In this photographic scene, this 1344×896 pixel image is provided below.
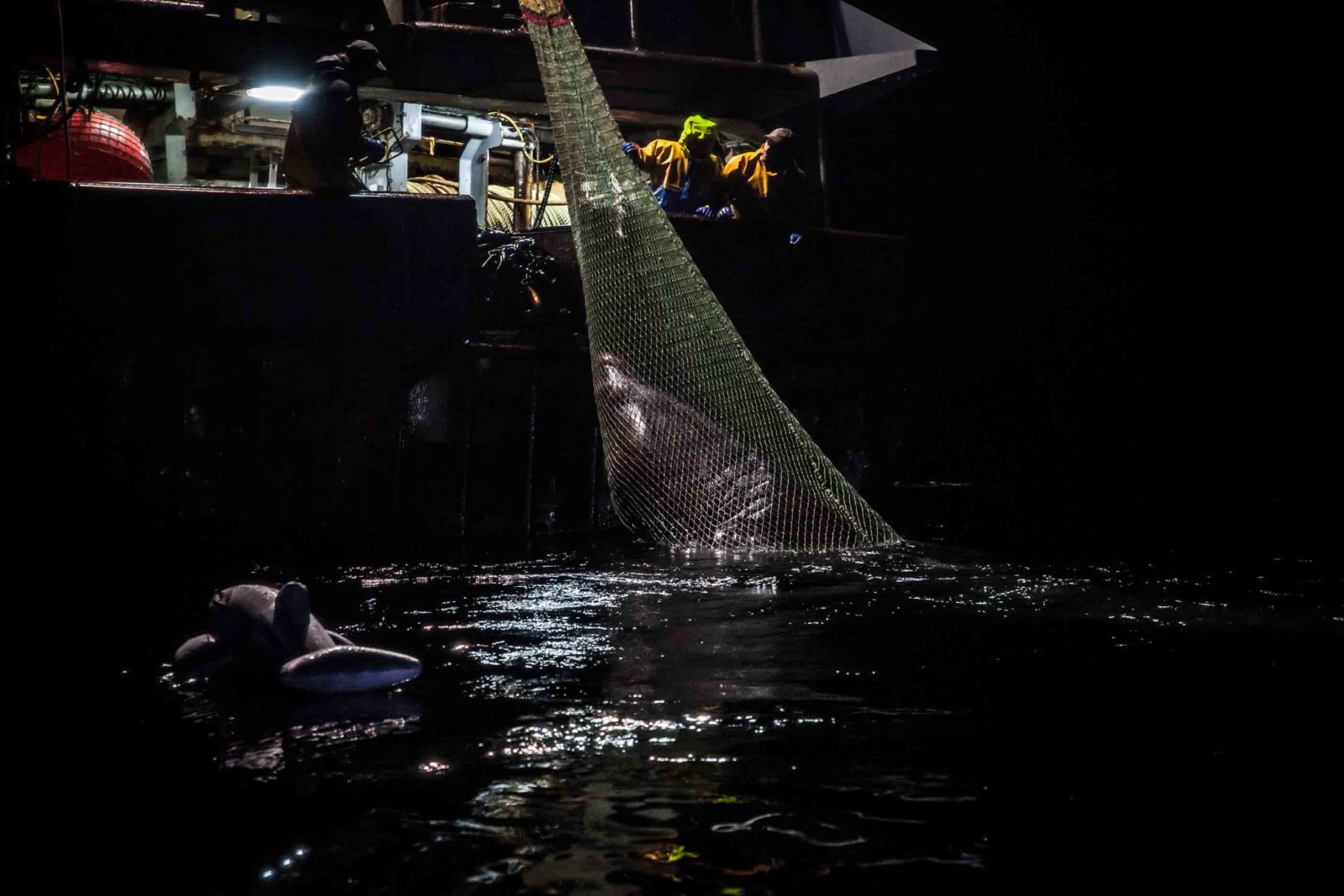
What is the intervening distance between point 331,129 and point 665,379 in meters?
2.64

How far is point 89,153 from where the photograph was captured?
929cm

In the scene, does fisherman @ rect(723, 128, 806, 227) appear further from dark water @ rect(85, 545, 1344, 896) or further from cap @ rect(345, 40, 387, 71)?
dark water @ rect(85, 545, 1344, 896)

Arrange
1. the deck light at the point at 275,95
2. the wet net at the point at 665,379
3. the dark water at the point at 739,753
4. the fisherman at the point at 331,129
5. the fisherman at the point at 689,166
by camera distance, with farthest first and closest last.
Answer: the deck light at the point at 275,95, the fisherman at the point at 689,166, the fisherman at the point at 331,129, the wet net at the point at 665,379, the dark water at the point at 739,753

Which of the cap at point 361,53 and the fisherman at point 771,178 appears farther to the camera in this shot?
the fisherman at point 771,178

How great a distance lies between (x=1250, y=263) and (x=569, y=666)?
456 inches

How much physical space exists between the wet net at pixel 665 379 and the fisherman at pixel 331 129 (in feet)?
4.51

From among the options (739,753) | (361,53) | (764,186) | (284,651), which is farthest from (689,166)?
(739,753)

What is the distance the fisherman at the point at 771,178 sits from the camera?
9.82 metres

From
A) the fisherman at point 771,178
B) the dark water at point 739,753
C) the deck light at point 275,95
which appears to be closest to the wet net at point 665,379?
the dark water at point 739,753

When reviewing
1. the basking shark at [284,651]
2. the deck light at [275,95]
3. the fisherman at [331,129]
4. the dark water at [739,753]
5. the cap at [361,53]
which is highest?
the deck light at [275,95]

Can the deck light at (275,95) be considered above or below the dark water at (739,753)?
above

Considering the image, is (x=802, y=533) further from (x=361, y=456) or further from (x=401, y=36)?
(x=401, y=36)

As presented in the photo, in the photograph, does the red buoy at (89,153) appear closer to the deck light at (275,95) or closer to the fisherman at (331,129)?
the deck light at (275,95)

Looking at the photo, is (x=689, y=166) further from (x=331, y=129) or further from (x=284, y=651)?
(x=284, y=651)
